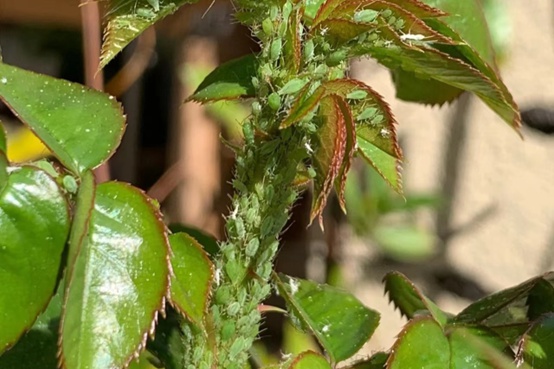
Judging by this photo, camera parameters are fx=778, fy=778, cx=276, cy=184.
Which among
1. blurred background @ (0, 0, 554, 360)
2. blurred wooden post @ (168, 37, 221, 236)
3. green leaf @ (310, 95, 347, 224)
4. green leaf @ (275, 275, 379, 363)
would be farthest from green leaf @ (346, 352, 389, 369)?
blurred wooden post @ (168, 37, 221, 236)

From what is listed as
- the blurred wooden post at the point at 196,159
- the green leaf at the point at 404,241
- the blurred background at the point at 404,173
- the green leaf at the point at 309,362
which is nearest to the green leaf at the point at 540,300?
the green leaf at the point at 309,362

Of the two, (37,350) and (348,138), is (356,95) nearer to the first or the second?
(348,138)

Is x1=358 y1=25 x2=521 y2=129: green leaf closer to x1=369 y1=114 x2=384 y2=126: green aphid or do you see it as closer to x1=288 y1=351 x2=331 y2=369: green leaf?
x1=369 y1=114 x2=384 y2=126: green aphid

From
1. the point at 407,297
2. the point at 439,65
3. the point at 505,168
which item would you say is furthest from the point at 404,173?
the point at 439,65

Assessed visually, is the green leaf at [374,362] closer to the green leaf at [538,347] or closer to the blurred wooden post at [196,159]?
the green leaf at [538,347]

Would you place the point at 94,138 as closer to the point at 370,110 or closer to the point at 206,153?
the point at 370,110

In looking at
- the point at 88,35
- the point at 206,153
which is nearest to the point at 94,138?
the point at 88,35
